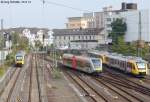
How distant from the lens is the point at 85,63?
61.2 meters

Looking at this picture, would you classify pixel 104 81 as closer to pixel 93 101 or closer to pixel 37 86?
pixel 37 86

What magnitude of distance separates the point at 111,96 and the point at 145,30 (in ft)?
297

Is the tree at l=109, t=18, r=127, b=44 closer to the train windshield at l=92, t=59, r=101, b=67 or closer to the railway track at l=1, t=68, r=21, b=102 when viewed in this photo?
the train windshield at l=92, t=59, r=101, b=67

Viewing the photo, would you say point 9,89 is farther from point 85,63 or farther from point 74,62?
point 74,62

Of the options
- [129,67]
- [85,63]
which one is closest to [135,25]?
[85,63]

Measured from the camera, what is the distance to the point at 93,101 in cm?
3581

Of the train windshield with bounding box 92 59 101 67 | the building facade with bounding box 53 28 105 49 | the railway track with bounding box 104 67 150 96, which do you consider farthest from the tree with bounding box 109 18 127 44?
the railway track with bounding box 104 67 150 96

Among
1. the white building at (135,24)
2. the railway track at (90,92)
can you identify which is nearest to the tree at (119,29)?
the white building at (135,24)

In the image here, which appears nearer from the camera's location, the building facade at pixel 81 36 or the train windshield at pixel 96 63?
the train windshield at pixel 96 63

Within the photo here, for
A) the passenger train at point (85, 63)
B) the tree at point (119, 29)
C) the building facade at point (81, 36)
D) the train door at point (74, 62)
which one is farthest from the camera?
the building facade at point (81, 36)

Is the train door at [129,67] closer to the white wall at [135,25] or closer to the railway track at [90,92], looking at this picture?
the railway track at [90,92]

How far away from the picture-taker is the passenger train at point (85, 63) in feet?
192

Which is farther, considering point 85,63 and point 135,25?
point 135,25

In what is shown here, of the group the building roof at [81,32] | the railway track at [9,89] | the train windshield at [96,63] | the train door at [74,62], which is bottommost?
the railway track at [9,89]
